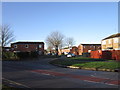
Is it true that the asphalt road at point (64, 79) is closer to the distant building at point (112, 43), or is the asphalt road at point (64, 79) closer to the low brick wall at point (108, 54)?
the low brick wall at point (108, 54)

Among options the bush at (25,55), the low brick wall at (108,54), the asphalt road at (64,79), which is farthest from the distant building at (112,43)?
the asphalt road at (64,79)

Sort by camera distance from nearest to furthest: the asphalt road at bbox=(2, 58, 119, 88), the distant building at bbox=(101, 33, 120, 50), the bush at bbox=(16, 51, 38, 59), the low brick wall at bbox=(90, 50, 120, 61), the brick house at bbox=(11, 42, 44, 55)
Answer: the asphalt road at bbox=(2, 58, 119, 88), the low brick wall at bbox=(90, 50, 120, 61), the bush at bbox=(16, 51, 38, 59), the distant building at bbox=(101, 33, 120, 50), the brick house at bbox=(11, 42, 44, 55)

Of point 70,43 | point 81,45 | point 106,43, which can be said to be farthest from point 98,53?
point 70,43

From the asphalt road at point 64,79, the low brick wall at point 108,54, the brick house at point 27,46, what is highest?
the brick house at point 27,46

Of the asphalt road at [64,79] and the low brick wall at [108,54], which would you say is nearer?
the asphalt road at [64,79]

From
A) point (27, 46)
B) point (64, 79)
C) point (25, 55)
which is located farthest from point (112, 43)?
point (64, 79)

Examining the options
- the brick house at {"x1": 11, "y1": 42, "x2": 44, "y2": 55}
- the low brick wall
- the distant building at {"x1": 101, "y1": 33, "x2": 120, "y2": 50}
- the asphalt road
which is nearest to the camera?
the asphalt road

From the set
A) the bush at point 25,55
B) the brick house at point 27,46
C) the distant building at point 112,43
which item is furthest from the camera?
the brick house at point 27,46

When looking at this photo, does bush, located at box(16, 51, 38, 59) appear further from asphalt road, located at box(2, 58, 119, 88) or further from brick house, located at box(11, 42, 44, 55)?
asphalt road, located at box(2, 58, 119, 88)

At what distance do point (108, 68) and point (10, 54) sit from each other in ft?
113

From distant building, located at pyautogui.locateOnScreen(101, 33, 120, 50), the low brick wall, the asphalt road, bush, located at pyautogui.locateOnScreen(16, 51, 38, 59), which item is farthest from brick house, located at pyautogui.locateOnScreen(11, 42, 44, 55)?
the asphalt road

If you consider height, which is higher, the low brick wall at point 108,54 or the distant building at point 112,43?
the distant building at point 112,43

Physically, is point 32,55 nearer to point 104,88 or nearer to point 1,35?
point 1,35

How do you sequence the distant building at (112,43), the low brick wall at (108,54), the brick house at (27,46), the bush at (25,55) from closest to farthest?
the low brick wall at (108,54) → the bush at (25,55) → the distant building at (112,43) → the brick house at (27,46)
